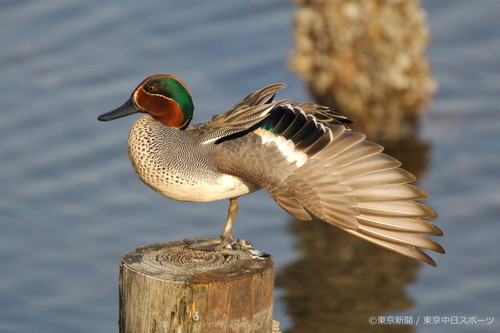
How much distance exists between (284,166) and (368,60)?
5.97m

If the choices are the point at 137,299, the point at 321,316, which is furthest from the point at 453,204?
the point at 137,299

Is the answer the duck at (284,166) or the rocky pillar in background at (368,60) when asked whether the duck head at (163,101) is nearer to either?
the duck at (284,166)

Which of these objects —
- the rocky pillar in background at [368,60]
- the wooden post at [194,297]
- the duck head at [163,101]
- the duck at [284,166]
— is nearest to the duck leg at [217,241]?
the duck at [284,166]

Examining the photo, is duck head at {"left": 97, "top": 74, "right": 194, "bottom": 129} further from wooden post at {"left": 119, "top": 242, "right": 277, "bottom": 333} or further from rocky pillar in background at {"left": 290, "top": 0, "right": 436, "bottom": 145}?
rocky pillar in background at {"left": 290, "top": 0, "right": 436, "bottom": 145}

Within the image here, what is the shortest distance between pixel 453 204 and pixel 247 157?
18.4 ft

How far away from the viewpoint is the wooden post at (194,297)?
4.77 m

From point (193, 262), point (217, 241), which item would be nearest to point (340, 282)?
point (217, 241)

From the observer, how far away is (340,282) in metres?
9.27

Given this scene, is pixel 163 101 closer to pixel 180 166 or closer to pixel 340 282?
pixel 180 166

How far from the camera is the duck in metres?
5.09

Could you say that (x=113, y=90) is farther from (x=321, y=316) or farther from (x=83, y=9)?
(x=321, y=316)

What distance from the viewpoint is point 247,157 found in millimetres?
5289

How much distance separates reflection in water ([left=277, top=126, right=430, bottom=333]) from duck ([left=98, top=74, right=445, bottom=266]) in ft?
10.9

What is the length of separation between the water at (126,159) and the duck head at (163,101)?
346 centimetres
